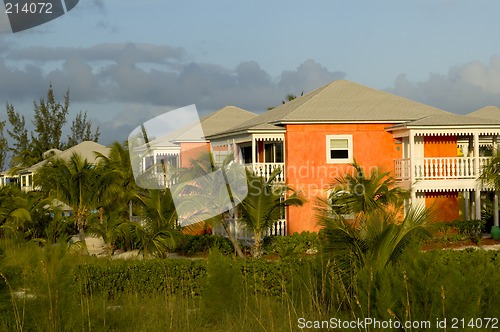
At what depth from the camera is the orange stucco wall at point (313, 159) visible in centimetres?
3047

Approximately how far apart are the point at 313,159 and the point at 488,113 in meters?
11.7

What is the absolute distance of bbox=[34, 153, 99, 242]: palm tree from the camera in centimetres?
2822

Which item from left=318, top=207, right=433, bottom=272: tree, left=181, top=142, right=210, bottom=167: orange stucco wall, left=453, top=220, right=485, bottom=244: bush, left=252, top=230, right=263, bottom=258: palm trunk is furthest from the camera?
left=181, top=142, right=210, bottom=167: orange stucco wall

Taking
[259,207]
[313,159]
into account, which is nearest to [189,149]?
[313,159]

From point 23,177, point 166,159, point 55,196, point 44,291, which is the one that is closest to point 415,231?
point 44,291

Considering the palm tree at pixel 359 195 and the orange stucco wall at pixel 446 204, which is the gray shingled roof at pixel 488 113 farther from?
the palm tree at pixel 359 195

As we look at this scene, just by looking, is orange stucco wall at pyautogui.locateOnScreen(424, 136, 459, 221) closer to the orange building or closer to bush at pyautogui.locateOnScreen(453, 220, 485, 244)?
the orange building

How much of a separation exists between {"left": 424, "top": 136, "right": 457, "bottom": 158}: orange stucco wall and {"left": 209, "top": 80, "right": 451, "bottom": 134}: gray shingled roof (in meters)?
1.06

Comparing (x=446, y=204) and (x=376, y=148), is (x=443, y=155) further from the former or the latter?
(x=376, y=148)

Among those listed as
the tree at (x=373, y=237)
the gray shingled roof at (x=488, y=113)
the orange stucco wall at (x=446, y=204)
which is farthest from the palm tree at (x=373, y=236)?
the gray shingled roof at (x=488, y=113)

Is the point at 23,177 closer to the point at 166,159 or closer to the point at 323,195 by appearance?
the point at 166,159

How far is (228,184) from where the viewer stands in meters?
23.3

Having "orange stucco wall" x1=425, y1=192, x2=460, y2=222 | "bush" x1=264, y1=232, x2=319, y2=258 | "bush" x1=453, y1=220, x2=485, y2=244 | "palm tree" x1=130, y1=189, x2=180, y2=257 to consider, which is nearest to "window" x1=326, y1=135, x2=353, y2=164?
"orange stucco wall" x1=425, y1=192, x2=460, y2=222

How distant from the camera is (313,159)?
30812 mm
